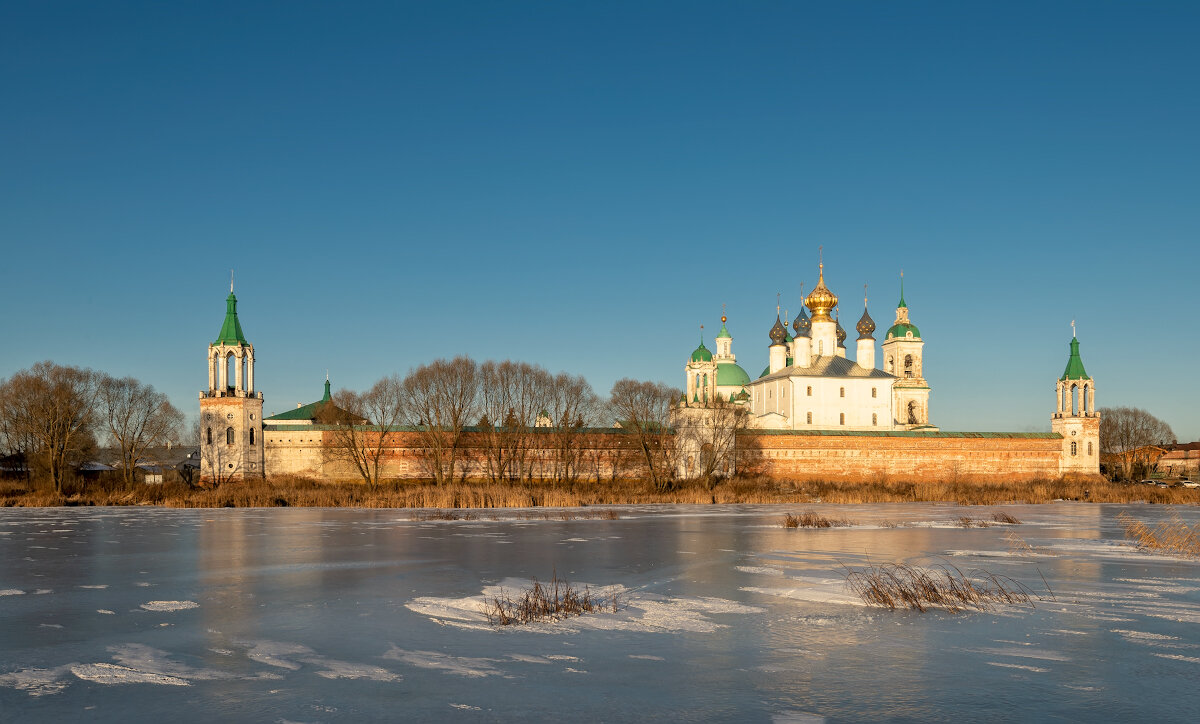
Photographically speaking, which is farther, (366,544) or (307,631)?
(366,544)

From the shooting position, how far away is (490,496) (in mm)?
30422

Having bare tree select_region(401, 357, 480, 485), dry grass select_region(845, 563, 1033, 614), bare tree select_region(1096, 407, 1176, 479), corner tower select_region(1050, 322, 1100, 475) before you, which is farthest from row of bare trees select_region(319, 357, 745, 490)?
bare tree select_region(1096, 407, 1176, 479)

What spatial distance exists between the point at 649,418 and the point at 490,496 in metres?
18.0

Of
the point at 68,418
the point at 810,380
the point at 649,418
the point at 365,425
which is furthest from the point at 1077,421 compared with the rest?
the point at 68,418

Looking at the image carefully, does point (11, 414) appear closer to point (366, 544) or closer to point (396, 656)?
point (366, 544)

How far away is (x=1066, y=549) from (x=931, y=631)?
8.47 m

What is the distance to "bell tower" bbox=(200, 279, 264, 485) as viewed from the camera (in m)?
46.3

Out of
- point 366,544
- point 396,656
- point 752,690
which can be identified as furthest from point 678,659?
point 366,544

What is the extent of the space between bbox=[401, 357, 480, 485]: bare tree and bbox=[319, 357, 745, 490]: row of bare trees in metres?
0.05

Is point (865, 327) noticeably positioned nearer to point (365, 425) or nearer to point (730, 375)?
point (730, 375)

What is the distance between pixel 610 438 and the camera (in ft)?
161

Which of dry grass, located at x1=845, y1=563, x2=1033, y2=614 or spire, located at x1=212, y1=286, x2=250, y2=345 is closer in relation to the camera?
dry grass, located at x1=845, y1=563, x2=1033, y2=614

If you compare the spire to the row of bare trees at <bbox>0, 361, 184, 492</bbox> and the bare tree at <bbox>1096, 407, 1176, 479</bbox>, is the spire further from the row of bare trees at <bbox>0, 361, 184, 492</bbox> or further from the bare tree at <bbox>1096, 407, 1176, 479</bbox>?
the bare tree at <bbox>1096, 407, 1176, 479</bbox>

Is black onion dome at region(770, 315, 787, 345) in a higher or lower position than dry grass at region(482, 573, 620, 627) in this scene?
higher
